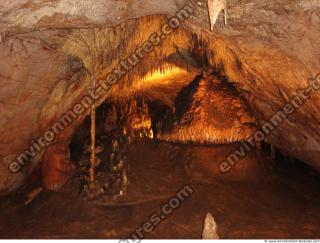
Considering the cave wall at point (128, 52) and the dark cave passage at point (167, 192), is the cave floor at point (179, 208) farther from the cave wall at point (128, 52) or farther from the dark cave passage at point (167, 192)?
the cave wall at point (128, 52)

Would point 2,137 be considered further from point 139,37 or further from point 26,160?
point 139,37

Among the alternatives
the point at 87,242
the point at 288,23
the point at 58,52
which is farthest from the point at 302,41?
the point at 58,52

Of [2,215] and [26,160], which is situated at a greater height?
[26,160]

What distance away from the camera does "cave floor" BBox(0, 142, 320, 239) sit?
242 inches

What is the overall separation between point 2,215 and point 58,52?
3489 mm

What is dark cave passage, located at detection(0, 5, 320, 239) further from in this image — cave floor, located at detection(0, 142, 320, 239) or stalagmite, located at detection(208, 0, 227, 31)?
stalagmite, located at detection(208, 0, 227, 31)

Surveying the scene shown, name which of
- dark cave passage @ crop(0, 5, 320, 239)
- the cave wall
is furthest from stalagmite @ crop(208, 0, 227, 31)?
dark cave passage @ crop(0, 5, 320, 239)

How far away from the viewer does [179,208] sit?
7.02 m

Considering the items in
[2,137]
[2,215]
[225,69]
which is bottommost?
[2,215]

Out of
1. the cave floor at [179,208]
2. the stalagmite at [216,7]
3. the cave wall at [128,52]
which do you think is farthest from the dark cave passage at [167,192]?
the stalagmite at [216,7]

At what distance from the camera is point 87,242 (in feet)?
8.11

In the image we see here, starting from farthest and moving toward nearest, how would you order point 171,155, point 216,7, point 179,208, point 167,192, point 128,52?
point 171,155 → point 167,192 → point 179,208 → point 128,52 → point 216,7

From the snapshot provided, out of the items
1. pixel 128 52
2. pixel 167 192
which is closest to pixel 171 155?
pixel 167 192

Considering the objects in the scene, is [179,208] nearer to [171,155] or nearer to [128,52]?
[171,155]
